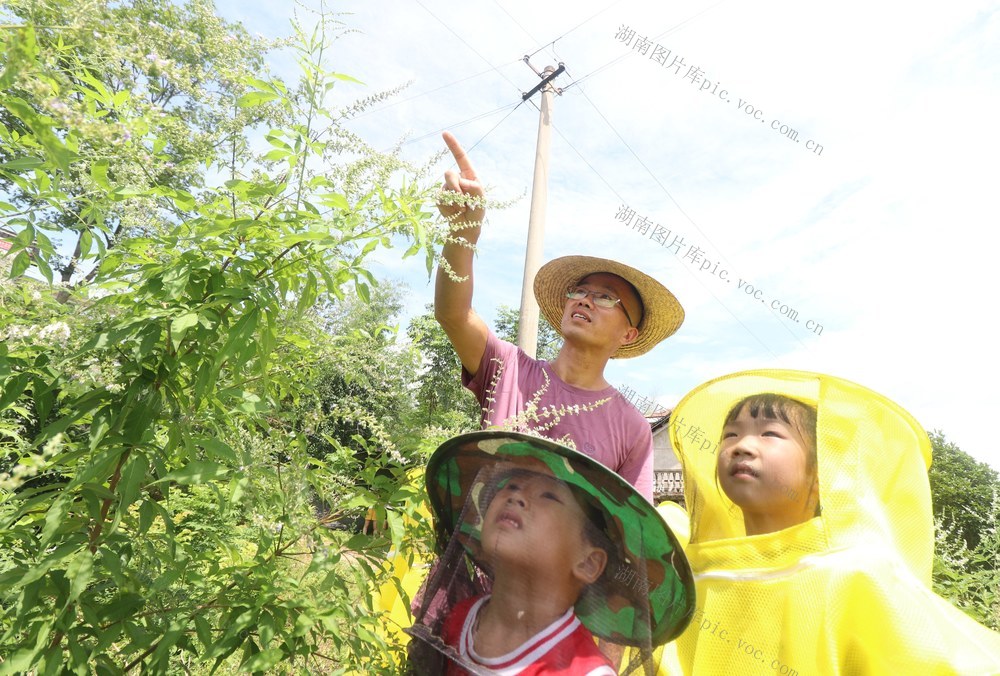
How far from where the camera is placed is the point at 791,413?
7.81 feet

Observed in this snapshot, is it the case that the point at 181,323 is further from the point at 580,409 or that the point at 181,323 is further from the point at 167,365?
the point at 580,409

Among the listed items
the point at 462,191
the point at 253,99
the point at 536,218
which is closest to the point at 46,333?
the point at 253,99

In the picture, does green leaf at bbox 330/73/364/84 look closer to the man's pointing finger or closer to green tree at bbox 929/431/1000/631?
the man's pointing finger

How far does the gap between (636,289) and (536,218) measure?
17.8 feet

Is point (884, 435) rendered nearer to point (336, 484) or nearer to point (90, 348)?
point (336, 484)

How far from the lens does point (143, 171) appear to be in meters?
1.79

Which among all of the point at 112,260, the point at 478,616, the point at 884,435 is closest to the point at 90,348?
the point at 112,260

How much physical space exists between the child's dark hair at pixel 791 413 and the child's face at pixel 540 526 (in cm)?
99

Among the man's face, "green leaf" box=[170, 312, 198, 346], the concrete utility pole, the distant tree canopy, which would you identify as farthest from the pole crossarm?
the distant tree canopy

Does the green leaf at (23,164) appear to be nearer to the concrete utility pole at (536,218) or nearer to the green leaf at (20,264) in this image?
the green leaf at (20,264)

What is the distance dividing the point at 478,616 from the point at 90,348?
1.31 m

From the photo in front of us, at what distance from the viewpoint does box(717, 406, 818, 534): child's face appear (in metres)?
2.24

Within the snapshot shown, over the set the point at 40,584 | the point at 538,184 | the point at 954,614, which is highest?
the point at 538,184

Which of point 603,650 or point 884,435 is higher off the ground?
point 884,435
